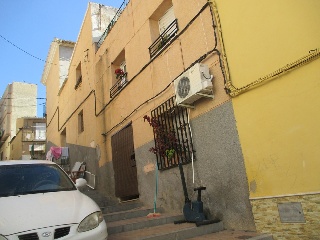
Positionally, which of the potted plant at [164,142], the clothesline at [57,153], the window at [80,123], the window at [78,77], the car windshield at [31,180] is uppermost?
the window at [78,77]

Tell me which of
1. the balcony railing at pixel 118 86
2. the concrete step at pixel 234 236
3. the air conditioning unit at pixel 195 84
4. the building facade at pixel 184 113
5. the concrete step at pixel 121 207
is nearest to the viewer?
the concrete step at pixel 234 236

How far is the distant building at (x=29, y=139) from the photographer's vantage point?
26.8 meters

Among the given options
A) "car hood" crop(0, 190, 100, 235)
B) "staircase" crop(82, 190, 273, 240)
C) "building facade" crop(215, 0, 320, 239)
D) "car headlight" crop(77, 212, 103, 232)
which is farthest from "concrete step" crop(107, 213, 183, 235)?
"building facade" crop(215, 0, 320, 239)

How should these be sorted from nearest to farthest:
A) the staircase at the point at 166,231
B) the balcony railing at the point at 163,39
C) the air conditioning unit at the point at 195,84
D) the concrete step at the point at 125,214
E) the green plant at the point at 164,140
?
the staircase at the point at 166,231 → the air conditioning unit at the point at 195,84 → the concrete step at the point at 125,214 → the green plant at the point at 164,140 → the balcony railing at the point at 163,39

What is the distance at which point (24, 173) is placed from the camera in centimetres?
421

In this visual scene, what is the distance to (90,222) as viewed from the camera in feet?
10.9

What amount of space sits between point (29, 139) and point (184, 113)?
25.2m

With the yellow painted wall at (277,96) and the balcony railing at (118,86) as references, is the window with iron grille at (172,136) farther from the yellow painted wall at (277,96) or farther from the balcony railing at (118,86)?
the balcony railing at (118,86)

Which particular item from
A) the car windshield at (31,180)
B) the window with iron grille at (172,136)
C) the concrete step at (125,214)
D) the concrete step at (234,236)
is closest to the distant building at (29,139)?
the concrete step at (125,214)

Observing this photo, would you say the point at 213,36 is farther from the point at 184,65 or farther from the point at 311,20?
the point at 311,20

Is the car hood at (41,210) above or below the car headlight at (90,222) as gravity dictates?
above

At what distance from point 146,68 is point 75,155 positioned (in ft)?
23.5

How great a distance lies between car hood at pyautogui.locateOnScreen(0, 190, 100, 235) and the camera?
2957 mm

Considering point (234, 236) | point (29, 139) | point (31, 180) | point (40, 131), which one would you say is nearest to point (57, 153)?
point (31, 180)
